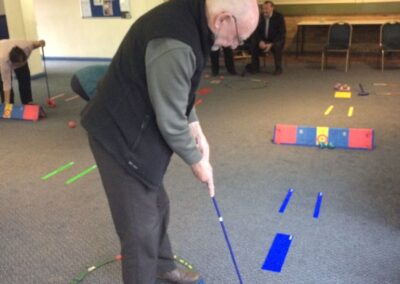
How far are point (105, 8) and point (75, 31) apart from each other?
941 mm

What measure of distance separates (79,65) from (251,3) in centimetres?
827

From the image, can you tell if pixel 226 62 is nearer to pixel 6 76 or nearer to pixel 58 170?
pixel 6 76

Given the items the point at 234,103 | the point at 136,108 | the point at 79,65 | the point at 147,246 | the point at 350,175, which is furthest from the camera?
the point at 79,65

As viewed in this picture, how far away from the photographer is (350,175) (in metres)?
3.33

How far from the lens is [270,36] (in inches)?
302

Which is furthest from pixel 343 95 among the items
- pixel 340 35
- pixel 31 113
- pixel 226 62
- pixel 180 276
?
pixel 180 276

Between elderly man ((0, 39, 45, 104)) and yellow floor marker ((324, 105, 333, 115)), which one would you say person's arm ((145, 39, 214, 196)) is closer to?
yellow floor marker ((324, 105, 333, 115))

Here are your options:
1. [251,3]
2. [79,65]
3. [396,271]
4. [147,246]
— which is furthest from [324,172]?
[79,65]

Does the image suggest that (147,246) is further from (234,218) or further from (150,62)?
(234,218)

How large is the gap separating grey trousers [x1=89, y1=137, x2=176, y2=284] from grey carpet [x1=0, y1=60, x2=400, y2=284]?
0.53 meters

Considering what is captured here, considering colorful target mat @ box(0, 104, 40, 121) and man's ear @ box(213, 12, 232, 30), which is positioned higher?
man's ear @ box(213, 12, 232, 30)

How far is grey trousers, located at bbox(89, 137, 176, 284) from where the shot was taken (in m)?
1.56

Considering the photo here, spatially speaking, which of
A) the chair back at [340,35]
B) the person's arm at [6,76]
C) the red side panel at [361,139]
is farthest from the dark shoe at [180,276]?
the chair back at [340,35]

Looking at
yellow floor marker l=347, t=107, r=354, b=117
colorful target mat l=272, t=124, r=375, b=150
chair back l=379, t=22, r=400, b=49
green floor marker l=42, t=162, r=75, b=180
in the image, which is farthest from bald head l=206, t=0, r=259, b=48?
chair back l=379, t=22, r=400, b=49
